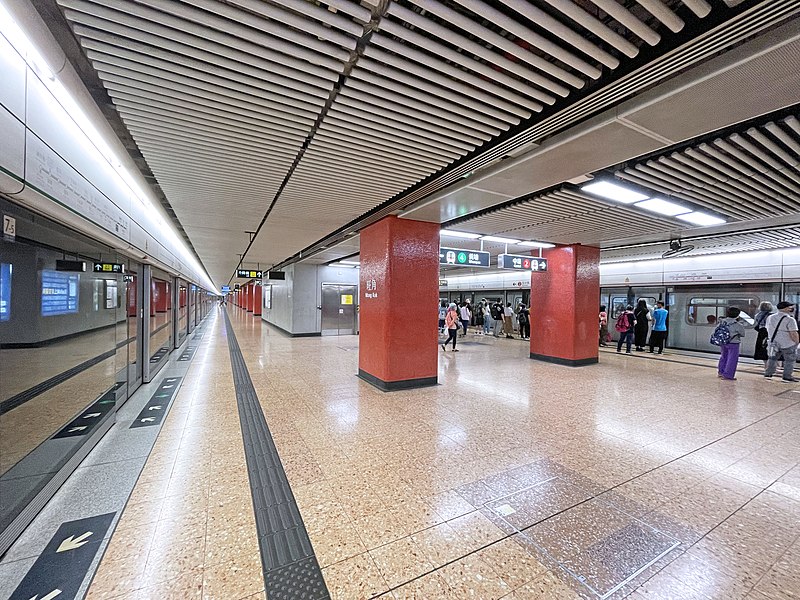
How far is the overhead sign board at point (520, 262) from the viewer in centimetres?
766

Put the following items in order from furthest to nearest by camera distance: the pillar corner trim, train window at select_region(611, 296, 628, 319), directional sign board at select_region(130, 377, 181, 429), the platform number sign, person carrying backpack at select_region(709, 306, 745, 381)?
1. train window at select_region(611, 296, 628, 319)
2. the pillar corner trim
3. person carrying backpack at select_region(709, 306, 745, 381)
4. directional sign board at select_region(130, 377, 181, 429)
5. the platform number sign

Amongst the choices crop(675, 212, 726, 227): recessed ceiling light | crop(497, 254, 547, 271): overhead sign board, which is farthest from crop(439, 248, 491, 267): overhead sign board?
crop(675, 212, 726, 227): recessed ceiling light

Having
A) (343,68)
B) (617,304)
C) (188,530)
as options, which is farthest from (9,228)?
(617,304)

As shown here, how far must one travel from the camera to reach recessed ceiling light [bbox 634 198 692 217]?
15.7 feet

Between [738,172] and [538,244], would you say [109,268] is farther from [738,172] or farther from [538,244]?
[538,244]

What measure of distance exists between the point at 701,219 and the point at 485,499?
5860 mm

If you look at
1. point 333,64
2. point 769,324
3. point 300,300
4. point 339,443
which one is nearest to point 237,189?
point 333,64

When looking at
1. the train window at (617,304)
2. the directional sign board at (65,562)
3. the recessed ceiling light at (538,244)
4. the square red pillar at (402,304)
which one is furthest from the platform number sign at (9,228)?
the train window at (617,304)

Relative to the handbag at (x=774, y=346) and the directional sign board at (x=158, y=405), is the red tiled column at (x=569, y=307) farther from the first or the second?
the directional sign board at (x=158, y=405)

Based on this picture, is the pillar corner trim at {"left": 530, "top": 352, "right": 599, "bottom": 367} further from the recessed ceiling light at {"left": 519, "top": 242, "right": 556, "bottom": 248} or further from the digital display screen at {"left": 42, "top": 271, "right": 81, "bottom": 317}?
the digital display screen at {"left": 42, "top": 271, "right": 81, "bottom": 317}

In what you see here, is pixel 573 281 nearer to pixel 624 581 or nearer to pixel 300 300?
pixel 624 581

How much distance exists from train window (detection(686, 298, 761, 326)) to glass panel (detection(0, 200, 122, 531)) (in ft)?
42.4

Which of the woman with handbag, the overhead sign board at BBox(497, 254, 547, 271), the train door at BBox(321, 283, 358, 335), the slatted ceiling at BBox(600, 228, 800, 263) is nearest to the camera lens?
the slatted ceiling at BBox(600, 228, 800, 263)

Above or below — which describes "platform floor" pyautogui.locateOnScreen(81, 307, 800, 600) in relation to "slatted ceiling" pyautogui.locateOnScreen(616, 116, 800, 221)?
below
